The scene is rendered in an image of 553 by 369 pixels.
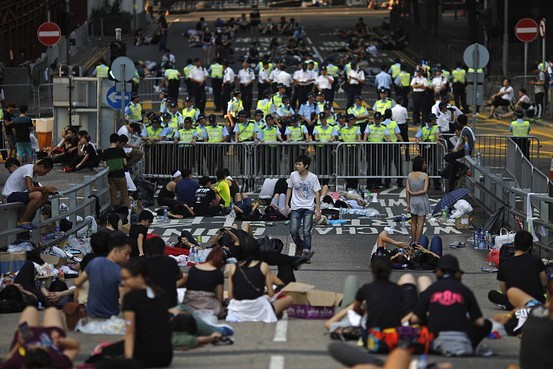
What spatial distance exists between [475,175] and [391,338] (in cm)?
1422

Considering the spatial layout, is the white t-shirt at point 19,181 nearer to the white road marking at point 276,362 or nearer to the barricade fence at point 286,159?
the barricade fence at point 286,159

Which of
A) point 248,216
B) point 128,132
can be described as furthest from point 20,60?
point 248,216

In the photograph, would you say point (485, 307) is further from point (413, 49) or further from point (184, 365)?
point (413, 49)

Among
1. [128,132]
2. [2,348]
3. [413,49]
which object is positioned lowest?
[2,348]

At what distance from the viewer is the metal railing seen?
2111 centimetres

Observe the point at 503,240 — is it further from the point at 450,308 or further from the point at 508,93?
the point at 508,93

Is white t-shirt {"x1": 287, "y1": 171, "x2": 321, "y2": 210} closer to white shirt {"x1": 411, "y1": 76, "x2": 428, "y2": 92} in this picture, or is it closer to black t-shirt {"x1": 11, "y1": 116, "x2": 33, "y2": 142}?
black t-shirt {"x1": 11, "y1": 116, "x2": 33, "y2": 142}

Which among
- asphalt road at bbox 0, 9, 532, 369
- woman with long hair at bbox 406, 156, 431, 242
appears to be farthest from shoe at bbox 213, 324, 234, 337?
woman with long hair at bbox 406, 156, 431, 242

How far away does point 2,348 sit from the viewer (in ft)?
50.8

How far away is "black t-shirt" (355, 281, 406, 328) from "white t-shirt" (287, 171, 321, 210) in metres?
7.40

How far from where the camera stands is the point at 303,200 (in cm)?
2220

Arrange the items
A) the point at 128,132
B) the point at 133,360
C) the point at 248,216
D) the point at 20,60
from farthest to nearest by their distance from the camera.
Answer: the point at 20,60, the point at 128,132, the point at 248,216, the point at 133,360

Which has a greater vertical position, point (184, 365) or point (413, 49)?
point (413, 49)

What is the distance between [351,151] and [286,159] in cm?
146
